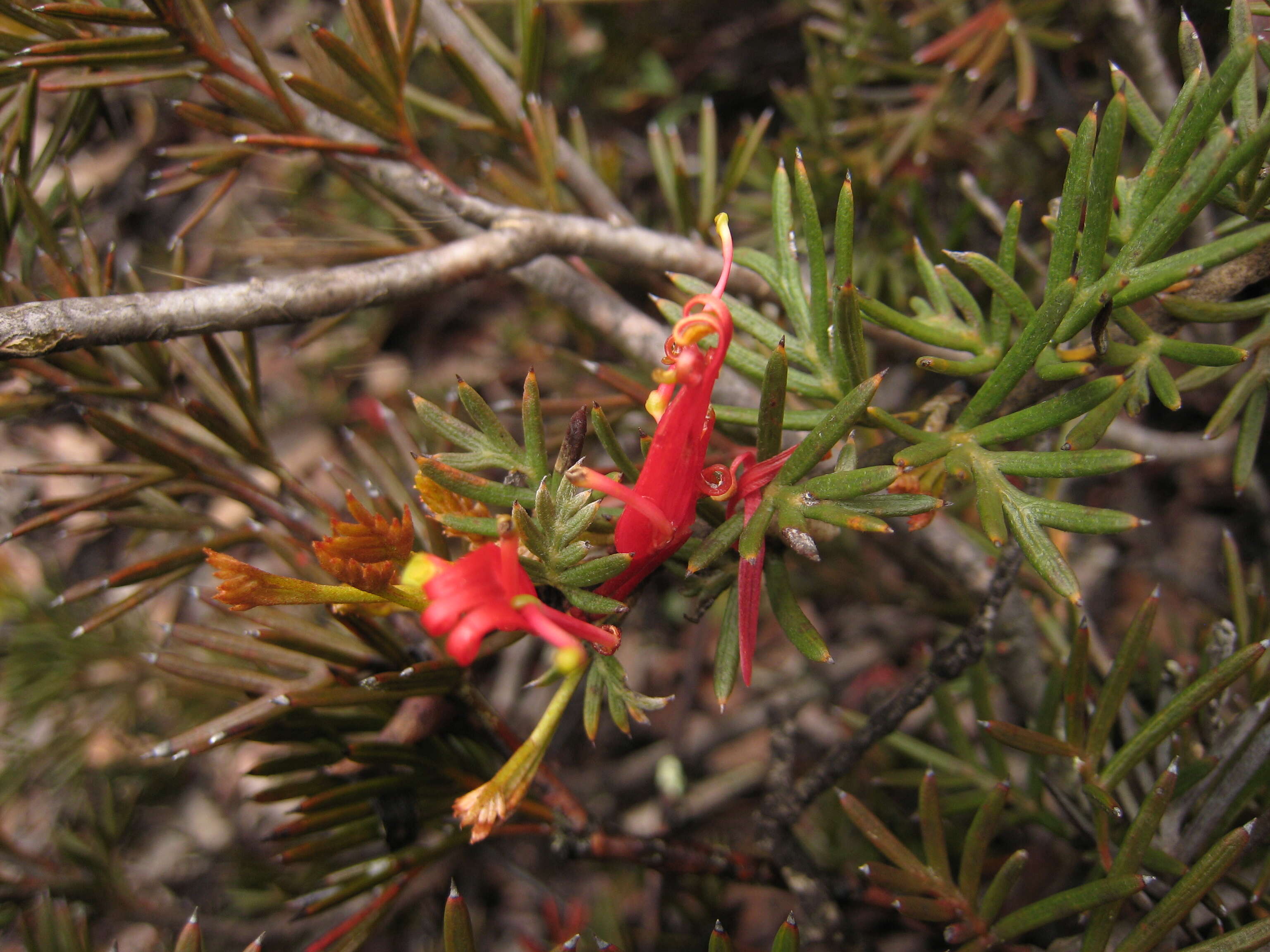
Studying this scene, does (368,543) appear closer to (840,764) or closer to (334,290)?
(334,290)

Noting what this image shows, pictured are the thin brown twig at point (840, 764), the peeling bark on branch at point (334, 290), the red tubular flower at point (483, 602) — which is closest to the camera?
the red tubular flower at point (483, 602)

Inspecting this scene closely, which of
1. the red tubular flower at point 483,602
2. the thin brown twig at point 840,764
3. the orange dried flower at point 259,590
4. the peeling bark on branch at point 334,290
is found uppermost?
the peeling bark on branch at point 334,290

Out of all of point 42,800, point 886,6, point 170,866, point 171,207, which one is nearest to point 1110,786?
point 886,6

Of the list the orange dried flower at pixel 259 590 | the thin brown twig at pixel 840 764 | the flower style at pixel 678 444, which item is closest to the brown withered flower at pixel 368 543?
the orange dried flower at pixel 259 590

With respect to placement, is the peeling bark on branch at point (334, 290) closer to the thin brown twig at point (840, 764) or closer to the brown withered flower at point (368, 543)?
the brown withered flower at point (368, 543)

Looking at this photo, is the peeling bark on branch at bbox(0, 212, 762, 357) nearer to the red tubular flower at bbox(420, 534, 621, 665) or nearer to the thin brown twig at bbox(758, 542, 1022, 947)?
the red tubular flower at bbox(420, 534, 621, 665)

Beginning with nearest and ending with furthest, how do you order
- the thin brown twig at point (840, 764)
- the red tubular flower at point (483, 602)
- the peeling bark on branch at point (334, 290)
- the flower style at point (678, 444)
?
the red tubular flower at point (483, 602) < the flower style at point (678, 444) < the peeling bark on branch at point (334, 290) < the thin brown twig at point (840, 764)
